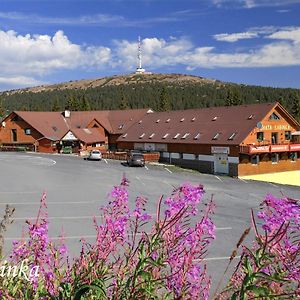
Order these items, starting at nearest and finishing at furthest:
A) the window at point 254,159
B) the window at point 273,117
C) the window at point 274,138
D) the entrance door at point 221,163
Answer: the window at point 254,159, the entrance door at point 221,163, the window at point 273,117, the window at point 274,138

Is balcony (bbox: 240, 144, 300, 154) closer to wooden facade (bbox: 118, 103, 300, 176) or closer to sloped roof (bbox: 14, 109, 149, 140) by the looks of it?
wooden facade (bbox: 118, 103, 300, 176)

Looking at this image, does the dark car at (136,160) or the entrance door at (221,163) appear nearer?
the entrance door at (221,163)

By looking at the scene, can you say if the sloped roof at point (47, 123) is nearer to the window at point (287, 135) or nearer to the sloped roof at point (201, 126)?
the sloped roof at point (201, 126)

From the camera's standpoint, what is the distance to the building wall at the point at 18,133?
6575 cm

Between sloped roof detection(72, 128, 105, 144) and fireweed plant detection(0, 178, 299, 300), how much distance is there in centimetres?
6069

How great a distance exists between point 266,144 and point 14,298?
47002mm

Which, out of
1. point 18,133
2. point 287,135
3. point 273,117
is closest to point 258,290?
point 273,117

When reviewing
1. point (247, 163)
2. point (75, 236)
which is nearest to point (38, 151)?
point (247, 163)

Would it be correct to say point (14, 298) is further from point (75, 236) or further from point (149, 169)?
point (149, 169)

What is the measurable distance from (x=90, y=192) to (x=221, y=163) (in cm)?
2157

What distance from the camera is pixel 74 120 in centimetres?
7138

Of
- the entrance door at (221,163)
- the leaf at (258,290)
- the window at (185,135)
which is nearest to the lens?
the leaf at (258,290)

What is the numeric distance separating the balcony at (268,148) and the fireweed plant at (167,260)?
42.8 meters

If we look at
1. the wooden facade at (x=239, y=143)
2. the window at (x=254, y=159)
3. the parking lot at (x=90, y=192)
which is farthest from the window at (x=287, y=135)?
the parking lot at (x=90, y=192)
